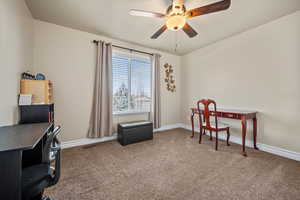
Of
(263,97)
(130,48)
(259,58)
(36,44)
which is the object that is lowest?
(263,97)

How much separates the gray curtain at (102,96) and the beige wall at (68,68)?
5.4 inches

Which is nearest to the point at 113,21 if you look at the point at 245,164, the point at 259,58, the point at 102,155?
the point at 102,155

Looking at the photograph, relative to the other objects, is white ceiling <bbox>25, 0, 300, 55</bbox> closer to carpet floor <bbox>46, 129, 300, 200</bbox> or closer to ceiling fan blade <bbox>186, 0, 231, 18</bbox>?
ceiling fan blade <bbox>186, 0, 231, 18</bbox>

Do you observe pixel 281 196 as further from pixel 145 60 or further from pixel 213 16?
pixel 145 60

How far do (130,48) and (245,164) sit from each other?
3.40 meters

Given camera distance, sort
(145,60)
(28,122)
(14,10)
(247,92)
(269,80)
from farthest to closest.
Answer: (145,60) < (247,92) < (269,80) < (28,122) < (14,10)

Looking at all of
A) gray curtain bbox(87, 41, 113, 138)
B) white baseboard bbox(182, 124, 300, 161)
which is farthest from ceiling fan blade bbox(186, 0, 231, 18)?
white baseboard bbox(182, 124, 300, 161)

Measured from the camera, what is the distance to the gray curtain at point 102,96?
2.79m

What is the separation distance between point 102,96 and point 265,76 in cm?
338

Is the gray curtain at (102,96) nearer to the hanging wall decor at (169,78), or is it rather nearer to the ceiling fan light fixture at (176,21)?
the ceiling fan light fixture at (176,21)

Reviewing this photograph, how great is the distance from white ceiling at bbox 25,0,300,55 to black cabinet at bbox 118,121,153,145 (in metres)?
2.12

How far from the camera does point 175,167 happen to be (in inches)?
75.0

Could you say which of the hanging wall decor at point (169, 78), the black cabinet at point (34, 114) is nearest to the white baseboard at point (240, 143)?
the black cabinet at point (34, 114)

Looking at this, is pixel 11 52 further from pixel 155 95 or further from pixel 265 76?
pixel 265 76
